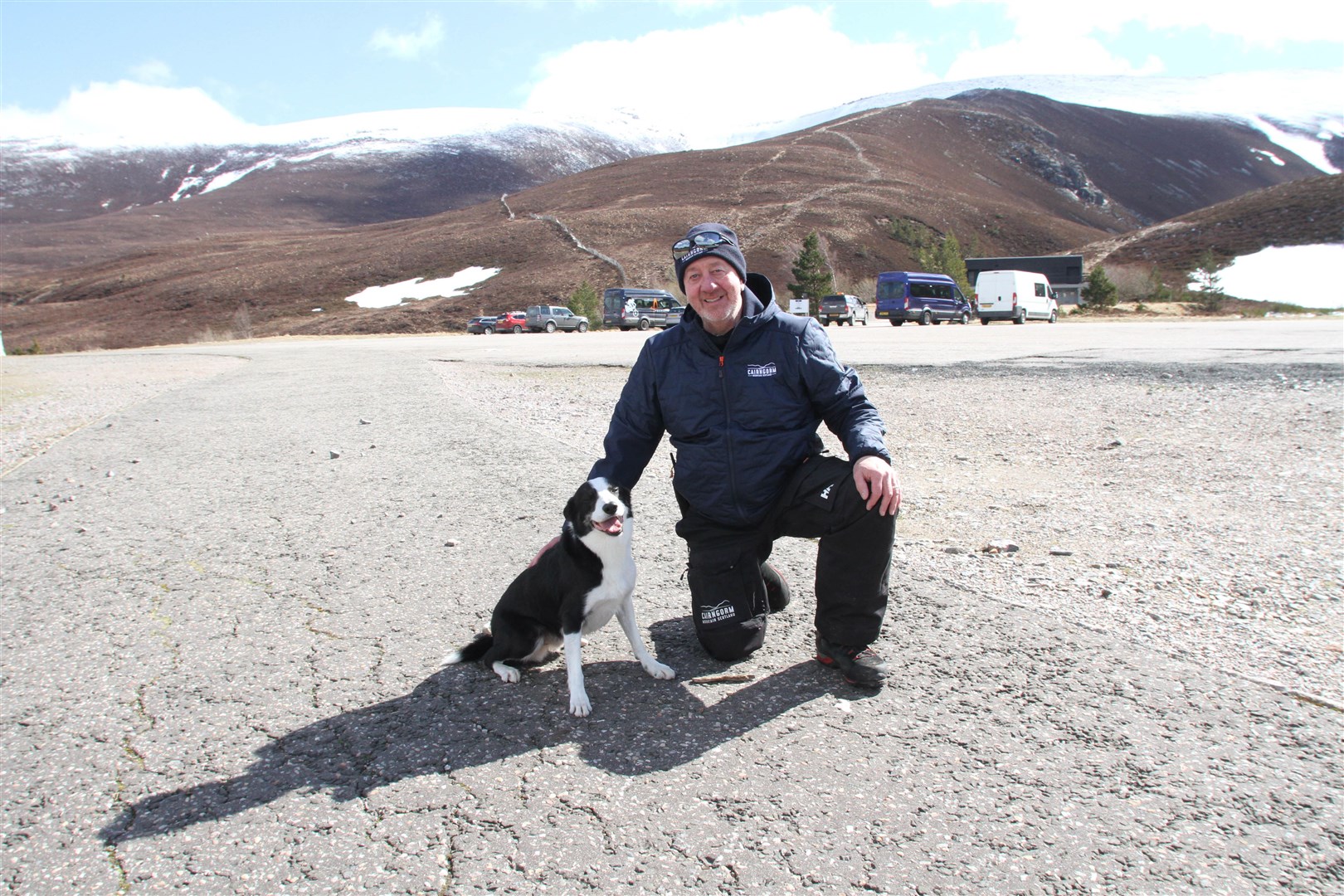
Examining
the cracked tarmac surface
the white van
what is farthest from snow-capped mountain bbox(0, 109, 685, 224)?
the cracked tarmac surface

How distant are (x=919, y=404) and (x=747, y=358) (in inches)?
274

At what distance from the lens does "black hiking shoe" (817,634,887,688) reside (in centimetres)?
297

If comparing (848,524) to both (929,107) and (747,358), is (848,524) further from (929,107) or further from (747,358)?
(929,107)

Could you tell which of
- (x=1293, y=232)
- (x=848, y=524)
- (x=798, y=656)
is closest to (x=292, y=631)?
(x=798, y=656)

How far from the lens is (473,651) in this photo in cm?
327

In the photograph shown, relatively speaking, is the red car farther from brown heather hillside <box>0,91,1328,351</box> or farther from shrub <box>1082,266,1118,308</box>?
shrub <box>1082,266,1118,308</box>

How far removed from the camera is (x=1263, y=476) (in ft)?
18.9

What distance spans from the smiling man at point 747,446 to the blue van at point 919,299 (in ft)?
124

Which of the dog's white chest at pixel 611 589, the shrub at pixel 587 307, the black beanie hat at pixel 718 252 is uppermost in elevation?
the shrub at pixel 587 307

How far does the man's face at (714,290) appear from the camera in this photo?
332cm

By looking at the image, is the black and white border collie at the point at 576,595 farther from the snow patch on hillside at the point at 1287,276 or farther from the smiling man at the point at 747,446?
the snow patch on hillside at the point at 1287,276

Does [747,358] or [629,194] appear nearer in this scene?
[747,358]

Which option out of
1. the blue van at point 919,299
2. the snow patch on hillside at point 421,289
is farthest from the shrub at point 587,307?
the snow patch on hillside at point 421,289

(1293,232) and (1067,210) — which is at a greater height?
(1067,210)
